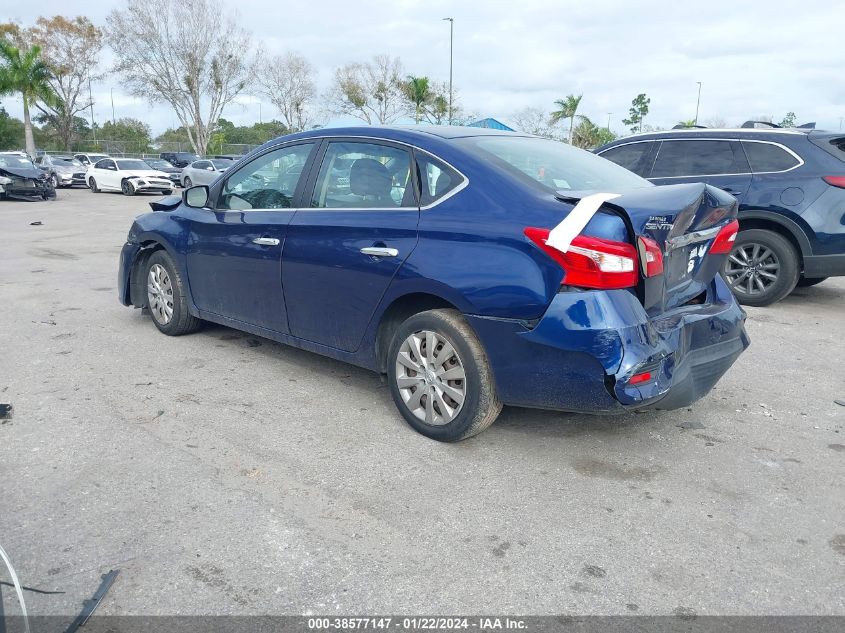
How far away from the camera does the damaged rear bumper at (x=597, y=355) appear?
10.2 ft

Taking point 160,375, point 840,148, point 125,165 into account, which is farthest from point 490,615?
point 125,165

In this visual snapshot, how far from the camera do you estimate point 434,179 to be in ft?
12.2

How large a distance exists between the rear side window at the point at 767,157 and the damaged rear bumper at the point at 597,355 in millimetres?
4231

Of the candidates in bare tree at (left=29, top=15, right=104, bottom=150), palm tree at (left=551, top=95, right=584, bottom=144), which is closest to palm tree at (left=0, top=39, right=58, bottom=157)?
bare tree at (left=29, top=15, right=104, bottom=150)

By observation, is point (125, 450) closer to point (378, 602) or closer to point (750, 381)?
point (378, 602)

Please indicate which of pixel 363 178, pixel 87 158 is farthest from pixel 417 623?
pixel 87 158

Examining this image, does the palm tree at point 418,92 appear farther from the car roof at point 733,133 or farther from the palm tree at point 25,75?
the car roof at point 733,133

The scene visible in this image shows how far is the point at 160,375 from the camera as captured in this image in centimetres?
475

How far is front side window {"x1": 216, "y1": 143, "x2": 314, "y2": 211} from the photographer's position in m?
4.48

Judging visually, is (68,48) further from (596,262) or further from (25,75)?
(596,262)

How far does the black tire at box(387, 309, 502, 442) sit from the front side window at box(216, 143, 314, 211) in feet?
4.54

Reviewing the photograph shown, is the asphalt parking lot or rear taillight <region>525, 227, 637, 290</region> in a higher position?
rear taillight <region>525, 227, 637, 290</region>

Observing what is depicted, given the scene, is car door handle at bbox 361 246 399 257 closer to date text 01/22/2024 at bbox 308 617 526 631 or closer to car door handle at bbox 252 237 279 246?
car door handle at bbox 252 237 279 246

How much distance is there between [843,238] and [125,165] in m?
26.5
